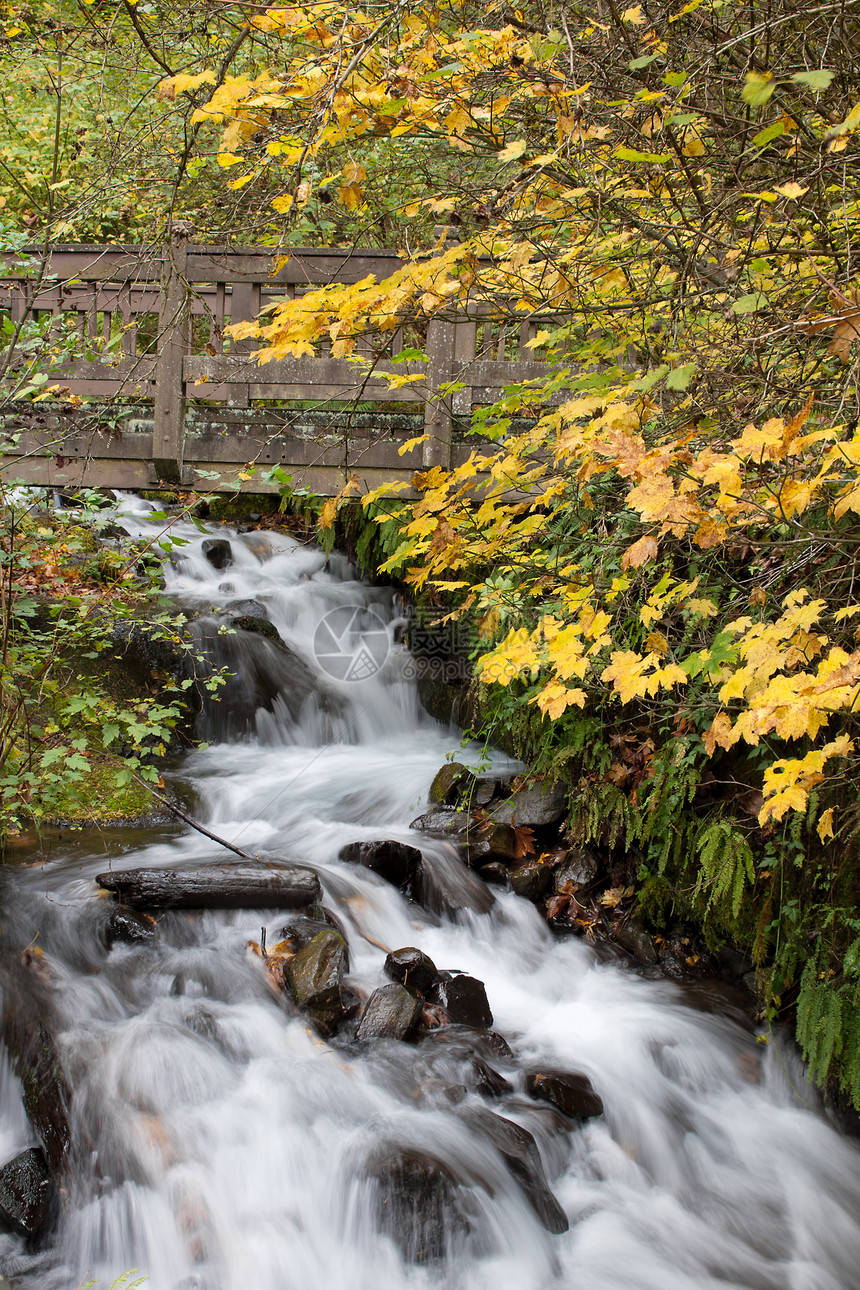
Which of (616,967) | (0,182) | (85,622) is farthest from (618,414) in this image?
(0,182)

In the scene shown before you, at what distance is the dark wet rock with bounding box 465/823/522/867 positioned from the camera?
19.5 ft

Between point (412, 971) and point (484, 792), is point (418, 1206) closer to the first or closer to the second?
point (412, 971)

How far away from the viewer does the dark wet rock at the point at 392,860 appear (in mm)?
5719

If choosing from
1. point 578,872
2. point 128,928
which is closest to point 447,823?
point 578,872

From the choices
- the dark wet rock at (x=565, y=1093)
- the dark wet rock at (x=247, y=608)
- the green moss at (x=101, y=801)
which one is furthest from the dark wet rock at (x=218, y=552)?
the dark wet rock at (x=565, y=1093)

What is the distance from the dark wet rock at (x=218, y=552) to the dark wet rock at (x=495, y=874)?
16.9ft

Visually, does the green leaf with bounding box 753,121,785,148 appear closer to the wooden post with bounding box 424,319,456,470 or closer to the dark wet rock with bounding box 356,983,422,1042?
the dark wet rock with bounding box 356,983,422,1042

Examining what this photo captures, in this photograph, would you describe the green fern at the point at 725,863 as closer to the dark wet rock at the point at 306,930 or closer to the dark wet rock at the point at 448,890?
the dark wet rock at the point at 448,890

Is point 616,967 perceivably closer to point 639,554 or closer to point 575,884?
point 575,884

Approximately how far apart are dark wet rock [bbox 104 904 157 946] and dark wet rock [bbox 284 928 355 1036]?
2.52ft

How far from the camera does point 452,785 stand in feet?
22.0

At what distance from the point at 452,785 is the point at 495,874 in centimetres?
95

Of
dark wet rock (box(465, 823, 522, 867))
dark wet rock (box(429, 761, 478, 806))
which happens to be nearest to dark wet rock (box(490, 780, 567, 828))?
dark wet rock (box(465, 823, 522, 867))

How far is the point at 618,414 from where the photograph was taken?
3.02 m
